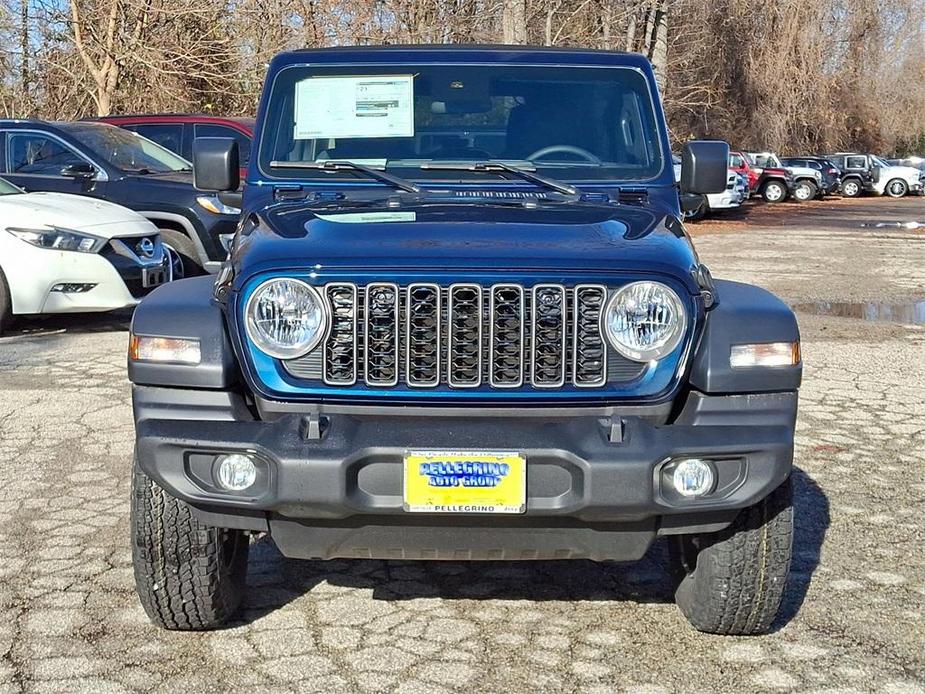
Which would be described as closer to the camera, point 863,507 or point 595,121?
point 595,121

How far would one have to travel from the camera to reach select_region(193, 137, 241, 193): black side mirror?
5.19 meters

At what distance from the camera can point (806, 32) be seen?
46.6 m

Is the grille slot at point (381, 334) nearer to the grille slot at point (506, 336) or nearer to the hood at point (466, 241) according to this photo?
the hood at point (466, 241)

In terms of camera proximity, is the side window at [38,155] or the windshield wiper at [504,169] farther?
the side window at [38,155]

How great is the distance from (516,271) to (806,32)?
150ft

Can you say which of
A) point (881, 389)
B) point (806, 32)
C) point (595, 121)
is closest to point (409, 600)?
point (595, 121)

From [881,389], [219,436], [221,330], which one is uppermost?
[221,330]

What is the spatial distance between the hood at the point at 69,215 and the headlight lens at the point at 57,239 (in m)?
0.05

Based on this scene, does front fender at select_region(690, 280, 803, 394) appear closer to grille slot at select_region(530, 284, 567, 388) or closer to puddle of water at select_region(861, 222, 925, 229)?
grille slot at select_region(530, 284, 567, 388)

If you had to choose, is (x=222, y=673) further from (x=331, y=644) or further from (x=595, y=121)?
(x=595, y=121)

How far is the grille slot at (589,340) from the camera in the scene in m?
3.83

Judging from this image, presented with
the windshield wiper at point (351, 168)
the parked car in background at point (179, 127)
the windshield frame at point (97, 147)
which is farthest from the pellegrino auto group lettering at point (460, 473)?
the parked car in background at point (179, 127)

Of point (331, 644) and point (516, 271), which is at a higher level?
point (516, 271)

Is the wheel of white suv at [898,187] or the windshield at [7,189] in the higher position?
the windshield at [7,189]
